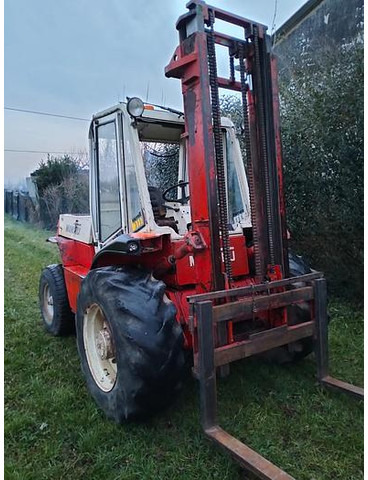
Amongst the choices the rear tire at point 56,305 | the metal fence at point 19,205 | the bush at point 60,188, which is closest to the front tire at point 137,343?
the rear tire at point 56,305

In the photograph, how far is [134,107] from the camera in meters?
2.89

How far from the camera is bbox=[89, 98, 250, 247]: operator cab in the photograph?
305cm

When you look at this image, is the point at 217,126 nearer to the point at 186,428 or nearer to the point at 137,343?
the point at 137,343

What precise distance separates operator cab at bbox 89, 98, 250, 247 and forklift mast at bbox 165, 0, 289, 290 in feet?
1.48

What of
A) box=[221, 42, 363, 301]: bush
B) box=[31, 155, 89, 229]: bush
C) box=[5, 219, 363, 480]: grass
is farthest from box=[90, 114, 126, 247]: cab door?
box=[31, 155, 89, 229]: bush

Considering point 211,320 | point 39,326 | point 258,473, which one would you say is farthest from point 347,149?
point 39,326

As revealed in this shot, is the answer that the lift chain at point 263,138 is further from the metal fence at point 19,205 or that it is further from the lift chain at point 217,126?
the metal fence at point 19,205

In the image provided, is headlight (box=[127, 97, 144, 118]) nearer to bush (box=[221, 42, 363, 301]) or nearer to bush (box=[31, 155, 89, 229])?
bush (box=[221, 42, 363, 301])

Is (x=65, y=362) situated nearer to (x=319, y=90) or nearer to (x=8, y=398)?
(x=8, y=398)

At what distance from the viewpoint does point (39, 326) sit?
4898mm

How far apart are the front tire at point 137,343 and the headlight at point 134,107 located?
118 centimetres

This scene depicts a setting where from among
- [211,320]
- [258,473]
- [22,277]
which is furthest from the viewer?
[22,277]

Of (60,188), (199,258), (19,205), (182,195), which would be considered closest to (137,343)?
(199,258)

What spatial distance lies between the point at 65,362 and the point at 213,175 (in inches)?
97.3
